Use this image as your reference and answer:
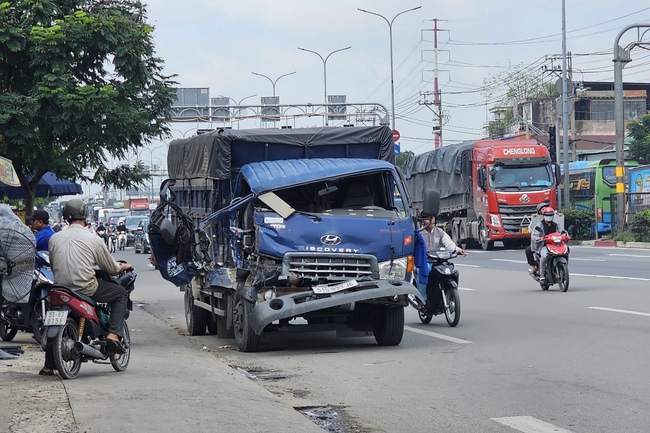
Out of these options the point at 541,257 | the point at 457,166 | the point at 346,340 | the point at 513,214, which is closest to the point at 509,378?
the point at 346,340

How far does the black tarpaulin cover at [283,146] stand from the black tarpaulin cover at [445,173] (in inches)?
1075

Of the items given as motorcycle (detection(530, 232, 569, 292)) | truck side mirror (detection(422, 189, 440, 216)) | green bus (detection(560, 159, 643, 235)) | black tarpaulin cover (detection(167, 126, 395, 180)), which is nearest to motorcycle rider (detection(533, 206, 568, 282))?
motorcycle (detection(530, 232, 569, 292))

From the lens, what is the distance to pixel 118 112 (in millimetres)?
19266

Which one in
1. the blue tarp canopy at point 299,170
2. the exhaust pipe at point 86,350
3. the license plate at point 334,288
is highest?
the blue tarp canopy at point 299,170

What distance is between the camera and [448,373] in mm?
10875

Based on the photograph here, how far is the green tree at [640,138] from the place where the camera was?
7150 cm

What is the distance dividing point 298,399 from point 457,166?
33.9 m

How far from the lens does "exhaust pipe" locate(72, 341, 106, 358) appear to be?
396 inches

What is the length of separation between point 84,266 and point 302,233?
322 cm


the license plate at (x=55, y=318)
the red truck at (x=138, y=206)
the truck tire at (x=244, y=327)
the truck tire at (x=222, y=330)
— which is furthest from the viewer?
the red truck at (x=138, y=206)

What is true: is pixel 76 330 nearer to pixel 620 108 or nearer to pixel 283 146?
pixel 283 146

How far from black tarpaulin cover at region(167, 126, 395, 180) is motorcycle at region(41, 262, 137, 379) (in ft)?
12.7

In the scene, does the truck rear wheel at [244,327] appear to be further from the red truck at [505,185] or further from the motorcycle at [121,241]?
the motorcycle at [121,241]

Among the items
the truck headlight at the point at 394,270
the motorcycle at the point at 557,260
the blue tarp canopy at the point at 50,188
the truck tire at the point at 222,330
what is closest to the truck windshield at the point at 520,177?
the blue tarp canopy at the point at 50,188
